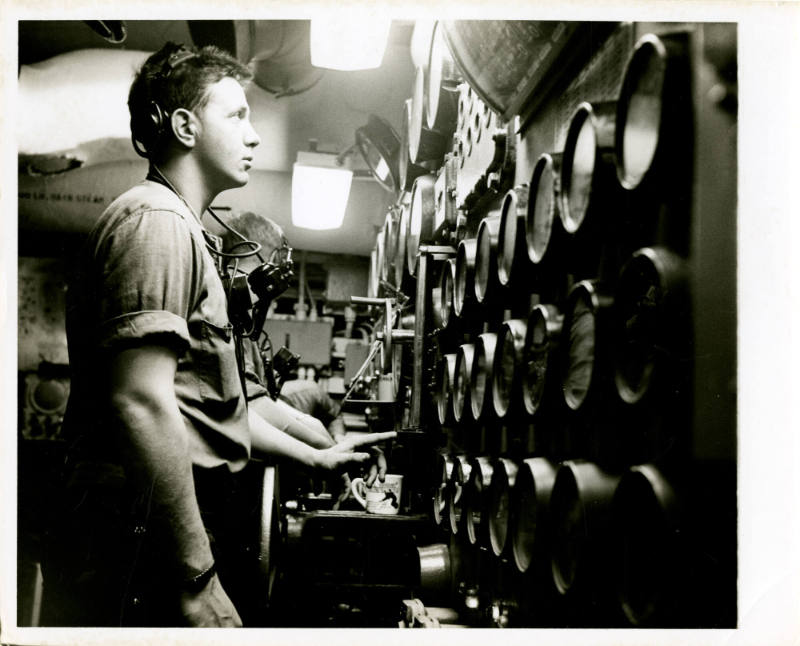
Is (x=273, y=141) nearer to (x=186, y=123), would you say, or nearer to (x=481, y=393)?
(x=186, y=123)

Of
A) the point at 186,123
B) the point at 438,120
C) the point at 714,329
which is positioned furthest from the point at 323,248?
the point at 714,329

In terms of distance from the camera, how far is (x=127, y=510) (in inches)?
56.5

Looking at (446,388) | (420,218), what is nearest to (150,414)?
(446,388)

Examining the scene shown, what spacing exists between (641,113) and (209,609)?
4.11ft

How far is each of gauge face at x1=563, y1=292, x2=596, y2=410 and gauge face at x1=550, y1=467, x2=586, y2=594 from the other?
5.3 inches

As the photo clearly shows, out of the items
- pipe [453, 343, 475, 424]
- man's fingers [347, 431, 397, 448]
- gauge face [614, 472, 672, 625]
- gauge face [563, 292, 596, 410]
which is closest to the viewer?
gauge face [614, 472, 672, 625]

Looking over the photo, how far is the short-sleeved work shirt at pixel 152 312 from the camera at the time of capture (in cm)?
142

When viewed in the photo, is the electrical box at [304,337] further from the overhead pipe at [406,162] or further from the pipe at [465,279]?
the overhead pipe at [406,162]

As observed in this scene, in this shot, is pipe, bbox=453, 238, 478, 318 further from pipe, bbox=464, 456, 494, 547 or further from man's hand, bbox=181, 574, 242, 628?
man's hand, bbox=181, 574, 242, 628

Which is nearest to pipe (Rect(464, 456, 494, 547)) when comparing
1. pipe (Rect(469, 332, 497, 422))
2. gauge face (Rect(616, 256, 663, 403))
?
pipe (Rect(469, 332, 497, 422))

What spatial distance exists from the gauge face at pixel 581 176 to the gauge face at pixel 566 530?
452mm

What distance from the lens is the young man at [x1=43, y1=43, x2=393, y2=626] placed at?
1.41 metres

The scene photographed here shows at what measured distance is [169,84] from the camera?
167 centimetres

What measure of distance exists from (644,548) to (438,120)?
2112 millimetres
